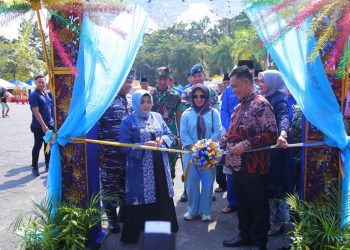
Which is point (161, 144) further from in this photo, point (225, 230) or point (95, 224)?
point (225, 230)

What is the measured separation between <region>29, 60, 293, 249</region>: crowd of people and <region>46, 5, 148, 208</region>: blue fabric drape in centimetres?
35

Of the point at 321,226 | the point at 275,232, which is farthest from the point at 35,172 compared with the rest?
the point at 321,226

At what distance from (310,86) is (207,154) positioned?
1181 mm

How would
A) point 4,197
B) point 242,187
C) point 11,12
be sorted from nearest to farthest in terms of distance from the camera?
point 11,12 < point 242,187 < point 4,197

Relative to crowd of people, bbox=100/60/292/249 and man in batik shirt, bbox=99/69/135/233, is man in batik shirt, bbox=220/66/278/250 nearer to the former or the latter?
crowd of people, bbox=100/60/292/249

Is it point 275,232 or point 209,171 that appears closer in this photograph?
point 275,232

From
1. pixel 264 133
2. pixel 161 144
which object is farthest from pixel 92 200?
pixel 264 133

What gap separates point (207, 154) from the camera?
363 cm

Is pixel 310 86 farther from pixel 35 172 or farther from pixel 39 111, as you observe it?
pixel 35 172

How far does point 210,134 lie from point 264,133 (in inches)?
49.8

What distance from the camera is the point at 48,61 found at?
11.9 feet

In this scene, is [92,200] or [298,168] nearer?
[92,200]

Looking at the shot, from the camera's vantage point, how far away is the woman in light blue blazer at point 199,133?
4.50 metres

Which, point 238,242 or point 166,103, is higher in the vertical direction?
point 166,103
